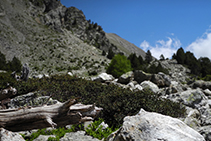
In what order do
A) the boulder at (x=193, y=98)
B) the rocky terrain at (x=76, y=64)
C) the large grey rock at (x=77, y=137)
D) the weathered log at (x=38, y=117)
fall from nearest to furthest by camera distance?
the rocky terrain at (x=76, y=64)
the weathered log at (x=38, y=117)
the large grey rock at (x=77, y=137)
the boulder at (x=193, y=98)

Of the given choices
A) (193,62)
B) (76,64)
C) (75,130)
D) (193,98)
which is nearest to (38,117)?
(75,130)

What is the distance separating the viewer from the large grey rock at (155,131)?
9.00 feet

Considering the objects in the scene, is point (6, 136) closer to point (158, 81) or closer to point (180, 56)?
point (158, 81)

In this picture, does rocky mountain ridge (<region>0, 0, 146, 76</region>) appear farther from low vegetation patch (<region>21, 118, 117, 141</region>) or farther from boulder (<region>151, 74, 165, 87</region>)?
low vegetation patch (<region>21, 118, 117, 141</region>)

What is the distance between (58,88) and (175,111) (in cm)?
799

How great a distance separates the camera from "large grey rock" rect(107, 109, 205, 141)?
2.74 m

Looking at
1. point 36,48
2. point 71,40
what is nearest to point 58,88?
point 36,48

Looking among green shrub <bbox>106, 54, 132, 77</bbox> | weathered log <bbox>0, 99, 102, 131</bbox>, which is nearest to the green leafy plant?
weathered log <bbox>0, 99, 102, 131</bbox>

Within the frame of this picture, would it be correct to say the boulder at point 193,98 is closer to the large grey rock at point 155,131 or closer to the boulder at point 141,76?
the large grey rock at point 155,131

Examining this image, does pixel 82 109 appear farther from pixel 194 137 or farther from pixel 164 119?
pixel 194 137

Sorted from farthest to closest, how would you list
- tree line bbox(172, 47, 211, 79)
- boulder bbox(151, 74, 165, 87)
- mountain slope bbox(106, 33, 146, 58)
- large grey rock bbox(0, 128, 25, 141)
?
mountain slope bbox(106, 33, 146, 58) < tree line bbox(172, 47, 211, 79) < boulder bbox(151, 74, 165, 87) < large grey rock bbox(0, 128, 25, 141)

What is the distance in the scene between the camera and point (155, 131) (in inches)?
113

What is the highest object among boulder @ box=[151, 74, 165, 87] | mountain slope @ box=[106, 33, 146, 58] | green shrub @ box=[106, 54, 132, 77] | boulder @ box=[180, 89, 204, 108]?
mountain slope @ box=[106, 33, 146, 58]

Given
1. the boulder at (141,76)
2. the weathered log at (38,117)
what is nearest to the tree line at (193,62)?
the boulder at (141,76)
